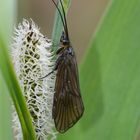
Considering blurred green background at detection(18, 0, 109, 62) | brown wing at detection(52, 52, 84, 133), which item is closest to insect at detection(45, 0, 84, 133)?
brown wing at detection(52, 52, 84, 133)

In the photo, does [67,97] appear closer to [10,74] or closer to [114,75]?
[114,75]

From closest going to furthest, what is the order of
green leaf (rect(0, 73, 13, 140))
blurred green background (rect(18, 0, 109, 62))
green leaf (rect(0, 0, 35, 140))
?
green leaf (rect(0, 0, 35, 140)), green leaf (rect(0, 73, 13, 140)), blurred green background (rect(18, 0, 109, 62))

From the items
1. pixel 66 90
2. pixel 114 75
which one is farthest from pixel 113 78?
pixel 66 90

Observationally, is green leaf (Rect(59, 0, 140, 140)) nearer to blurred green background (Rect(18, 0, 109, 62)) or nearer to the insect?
the insect

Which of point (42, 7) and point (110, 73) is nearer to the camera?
point (110, 73)

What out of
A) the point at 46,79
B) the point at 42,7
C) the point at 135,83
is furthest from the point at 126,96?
the point at 42,7

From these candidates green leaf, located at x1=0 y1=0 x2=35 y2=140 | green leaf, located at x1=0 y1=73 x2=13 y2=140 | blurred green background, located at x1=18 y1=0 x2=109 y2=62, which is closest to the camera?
green leaf, located at x1=0 y1=0 x2=35 y2=140

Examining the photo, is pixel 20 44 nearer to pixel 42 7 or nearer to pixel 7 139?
pixel 7 139
